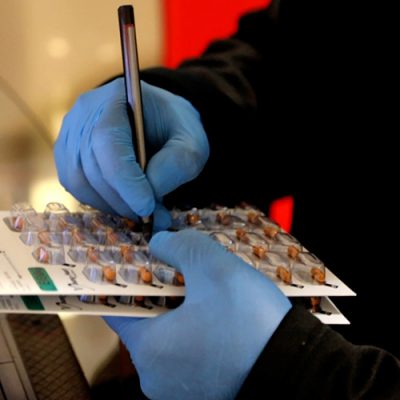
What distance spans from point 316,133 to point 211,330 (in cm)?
42

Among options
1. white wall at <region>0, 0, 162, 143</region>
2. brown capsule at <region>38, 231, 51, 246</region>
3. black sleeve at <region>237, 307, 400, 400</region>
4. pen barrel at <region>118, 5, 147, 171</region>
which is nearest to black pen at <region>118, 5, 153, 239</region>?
pen barrel at <region>118, 5, 147, 171</region>

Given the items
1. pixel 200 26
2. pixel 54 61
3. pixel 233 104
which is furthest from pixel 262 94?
pixel 54 61

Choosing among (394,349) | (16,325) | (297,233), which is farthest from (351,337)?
(16,325)

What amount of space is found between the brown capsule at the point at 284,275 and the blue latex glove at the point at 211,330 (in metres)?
0.04

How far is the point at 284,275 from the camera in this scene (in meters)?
0.48

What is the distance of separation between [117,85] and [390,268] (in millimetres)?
405

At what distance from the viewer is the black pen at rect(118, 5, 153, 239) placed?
49 centimetres

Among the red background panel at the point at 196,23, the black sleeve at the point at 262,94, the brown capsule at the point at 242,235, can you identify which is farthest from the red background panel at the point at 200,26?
the brown capsule at the point at 242,235

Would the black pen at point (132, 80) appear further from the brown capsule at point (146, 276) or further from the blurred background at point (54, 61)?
the blurred background at point (54, 61)

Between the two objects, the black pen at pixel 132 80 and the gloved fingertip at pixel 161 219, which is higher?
the black pen at pixel 132 80

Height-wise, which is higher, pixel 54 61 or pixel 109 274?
pixel 54 61

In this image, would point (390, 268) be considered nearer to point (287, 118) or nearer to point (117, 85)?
point (287, 118)

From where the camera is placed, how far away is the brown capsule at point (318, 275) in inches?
18.9

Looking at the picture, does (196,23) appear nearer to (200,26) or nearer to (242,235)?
(200,26)
